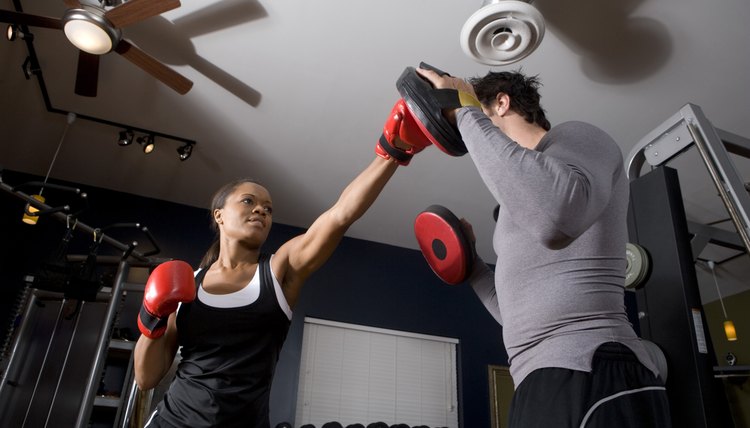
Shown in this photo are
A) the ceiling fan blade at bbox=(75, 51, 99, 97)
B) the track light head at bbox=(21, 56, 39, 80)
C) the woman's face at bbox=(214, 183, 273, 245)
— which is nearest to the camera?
the woman's face at bbox=(214, 183, 273, 245)

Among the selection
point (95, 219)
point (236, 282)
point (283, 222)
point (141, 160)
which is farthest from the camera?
point (283, 222)

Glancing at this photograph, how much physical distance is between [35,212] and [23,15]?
3.88 ft

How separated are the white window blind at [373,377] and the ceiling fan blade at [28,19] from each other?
337cm

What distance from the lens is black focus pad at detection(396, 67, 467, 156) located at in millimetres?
1148

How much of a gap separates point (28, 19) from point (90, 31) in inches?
12.7

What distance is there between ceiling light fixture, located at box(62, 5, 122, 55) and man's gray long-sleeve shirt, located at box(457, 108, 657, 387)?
2286 mm

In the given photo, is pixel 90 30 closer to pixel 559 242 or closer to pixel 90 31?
pixel 90 31

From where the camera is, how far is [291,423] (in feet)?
15.4

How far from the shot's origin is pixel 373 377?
5254 mm

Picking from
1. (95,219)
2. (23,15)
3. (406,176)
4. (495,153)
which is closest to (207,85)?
(23,15)

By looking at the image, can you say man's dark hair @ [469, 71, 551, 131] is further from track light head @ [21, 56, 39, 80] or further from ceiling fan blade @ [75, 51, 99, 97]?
track light head @ [21, 56, 39, 80]

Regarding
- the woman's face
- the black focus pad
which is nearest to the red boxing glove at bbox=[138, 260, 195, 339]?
the woman's face

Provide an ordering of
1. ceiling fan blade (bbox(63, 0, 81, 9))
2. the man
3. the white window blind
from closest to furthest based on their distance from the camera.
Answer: the man → ceiling fan blade (bbox(63, 0, 81, 9)) → the white window blind

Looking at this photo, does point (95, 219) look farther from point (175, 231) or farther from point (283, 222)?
point (283, 222)
